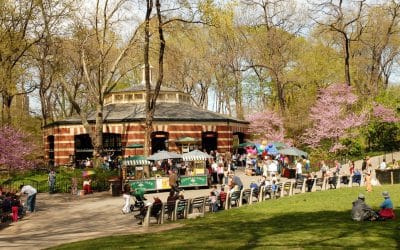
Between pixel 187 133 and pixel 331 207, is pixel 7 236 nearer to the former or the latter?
pixel 331 207

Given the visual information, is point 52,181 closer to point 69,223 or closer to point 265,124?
point 69,223

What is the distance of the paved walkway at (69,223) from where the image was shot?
1634cm

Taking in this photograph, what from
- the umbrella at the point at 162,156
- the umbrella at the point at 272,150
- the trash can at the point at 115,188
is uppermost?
the umbrella at the point at 272,150

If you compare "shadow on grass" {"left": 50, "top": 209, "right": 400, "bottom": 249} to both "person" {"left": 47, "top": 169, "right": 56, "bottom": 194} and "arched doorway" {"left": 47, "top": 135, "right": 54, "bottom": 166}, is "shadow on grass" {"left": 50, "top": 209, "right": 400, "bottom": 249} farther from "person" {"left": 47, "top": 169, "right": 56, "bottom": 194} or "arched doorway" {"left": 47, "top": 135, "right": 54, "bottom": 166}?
"arched doorway" {"left": 47, "top": 135, "right": 54, "bottom": 166}

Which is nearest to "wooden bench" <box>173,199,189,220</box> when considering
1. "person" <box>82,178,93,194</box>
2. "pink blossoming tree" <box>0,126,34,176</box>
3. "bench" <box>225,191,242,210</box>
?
"bench" <box>225,191,242,210</box>

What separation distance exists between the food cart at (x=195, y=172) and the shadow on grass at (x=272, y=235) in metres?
12.4

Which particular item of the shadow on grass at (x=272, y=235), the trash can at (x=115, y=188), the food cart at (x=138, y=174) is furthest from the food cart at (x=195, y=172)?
the shadow on grass at (x=272, y=235)

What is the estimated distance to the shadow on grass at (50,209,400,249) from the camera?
12.4m

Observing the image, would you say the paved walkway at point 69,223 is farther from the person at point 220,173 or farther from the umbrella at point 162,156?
the person at point 220,173

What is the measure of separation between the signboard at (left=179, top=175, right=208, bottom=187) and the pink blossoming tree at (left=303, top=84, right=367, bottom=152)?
15.9 m

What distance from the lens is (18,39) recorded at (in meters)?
34.0

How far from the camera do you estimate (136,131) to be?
43.6 metres

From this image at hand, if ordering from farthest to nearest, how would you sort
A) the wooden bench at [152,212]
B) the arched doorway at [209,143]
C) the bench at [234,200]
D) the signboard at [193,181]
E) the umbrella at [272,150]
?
the arched doorway at [209,143]
the umbrella at [272,150]
the signboard at [193,181]
the bench at [234,200]
the wooden bench at [152,212]

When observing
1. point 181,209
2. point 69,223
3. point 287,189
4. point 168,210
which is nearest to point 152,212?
point 168,210
